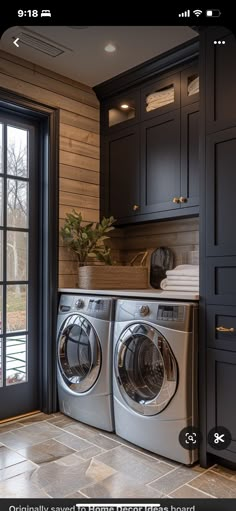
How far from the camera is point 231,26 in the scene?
2.62ft

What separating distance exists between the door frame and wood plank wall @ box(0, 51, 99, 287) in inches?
2.0

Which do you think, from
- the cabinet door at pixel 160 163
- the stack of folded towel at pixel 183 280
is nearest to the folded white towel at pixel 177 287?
the stack of folded towel at pixel 183 280

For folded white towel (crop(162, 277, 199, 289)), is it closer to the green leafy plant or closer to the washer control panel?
the washer control panel

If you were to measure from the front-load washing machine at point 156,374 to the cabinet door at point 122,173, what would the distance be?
0.78 metres

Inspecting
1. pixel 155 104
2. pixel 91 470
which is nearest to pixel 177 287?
pixel 91 470

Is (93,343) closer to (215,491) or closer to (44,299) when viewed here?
(44,299)

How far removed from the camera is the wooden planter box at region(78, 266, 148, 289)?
2379mm

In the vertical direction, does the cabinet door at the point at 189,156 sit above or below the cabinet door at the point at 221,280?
above

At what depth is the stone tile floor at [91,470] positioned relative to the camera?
1.55 meters

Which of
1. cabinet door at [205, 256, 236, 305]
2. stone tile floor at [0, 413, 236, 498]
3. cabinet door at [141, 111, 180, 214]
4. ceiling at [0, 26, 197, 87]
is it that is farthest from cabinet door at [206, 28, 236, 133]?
stone tile floor at [0, 413, 236, 498]

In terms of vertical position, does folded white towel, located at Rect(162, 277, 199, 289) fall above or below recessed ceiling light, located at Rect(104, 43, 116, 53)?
below

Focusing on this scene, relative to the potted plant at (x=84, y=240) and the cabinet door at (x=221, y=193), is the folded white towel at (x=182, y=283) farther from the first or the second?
the potted plant at (x=84, y=240)

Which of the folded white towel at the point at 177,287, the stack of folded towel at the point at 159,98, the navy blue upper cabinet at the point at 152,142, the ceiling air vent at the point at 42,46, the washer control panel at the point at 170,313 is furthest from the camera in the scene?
the stack of folded towel at the point at 159,98
